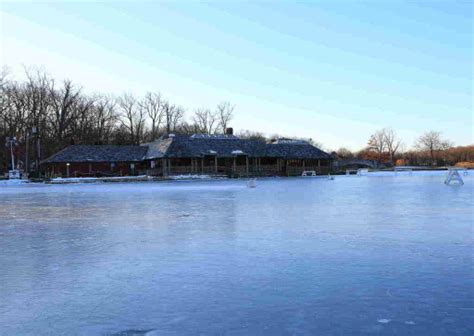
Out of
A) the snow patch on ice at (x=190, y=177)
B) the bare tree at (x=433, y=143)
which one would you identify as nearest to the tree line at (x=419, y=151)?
the bare tree at (x=433, y=143)

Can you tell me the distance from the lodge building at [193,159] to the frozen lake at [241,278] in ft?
142

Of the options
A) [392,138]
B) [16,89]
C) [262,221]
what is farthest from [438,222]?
[392,138]

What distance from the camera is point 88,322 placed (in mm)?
4406

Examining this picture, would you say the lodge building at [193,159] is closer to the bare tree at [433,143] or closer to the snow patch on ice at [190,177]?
the snow patch on ice at [190,177]

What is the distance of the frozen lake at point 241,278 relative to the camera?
4.34 m

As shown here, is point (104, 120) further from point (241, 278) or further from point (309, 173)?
point (241, 278)

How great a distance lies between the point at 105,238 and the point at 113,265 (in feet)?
9.28

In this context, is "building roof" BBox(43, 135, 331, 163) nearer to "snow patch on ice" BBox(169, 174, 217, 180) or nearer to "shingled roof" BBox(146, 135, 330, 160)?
"shingled roof" BBox(146, 135, 330, 160)

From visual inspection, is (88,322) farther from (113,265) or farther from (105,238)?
(105,238)

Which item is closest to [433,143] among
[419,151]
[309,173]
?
[419,151]

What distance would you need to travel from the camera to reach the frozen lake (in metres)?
4.34

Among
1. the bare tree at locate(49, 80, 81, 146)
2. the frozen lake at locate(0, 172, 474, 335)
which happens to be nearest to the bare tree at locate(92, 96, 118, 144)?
the bare tree at locate(49, 80, 81, 146)

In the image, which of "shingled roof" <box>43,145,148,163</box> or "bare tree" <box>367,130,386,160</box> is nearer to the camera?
"shingled roof" <box>43,145,148,163</box>

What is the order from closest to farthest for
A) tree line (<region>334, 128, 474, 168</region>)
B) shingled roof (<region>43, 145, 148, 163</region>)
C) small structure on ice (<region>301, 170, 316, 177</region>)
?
shingled roof (<region>43, 145, 148, 163</region>)
small structure on ice (<region>301, 170, 316, 177</region>)
tree line (<region>334, 128, 474, 168</region>)
